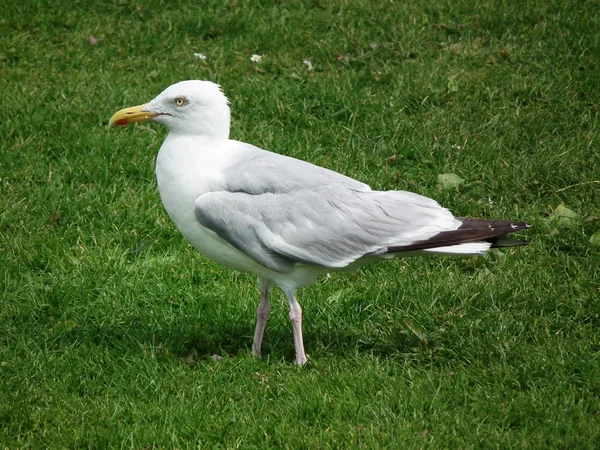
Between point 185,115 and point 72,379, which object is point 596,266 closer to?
point 185,115

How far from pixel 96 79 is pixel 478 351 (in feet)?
15.0

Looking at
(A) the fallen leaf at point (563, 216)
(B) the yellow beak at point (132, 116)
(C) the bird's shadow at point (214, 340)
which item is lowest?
(C) the bird's shadow at point (214, 340)

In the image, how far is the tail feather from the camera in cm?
511

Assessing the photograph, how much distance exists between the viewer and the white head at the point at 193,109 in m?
5.28

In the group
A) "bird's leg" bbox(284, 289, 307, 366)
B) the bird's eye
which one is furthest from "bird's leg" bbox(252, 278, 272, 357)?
the bird's eye

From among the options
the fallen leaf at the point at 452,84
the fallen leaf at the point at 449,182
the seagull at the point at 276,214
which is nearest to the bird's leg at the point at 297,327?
the seagull at the point at 276,214

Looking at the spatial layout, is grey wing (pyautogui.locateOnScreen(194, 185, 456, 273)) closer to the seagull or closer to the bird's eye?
the seagull

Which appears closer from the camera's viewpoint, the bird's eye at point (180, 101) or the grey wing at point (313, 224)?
the grey wing at point (313, 224)

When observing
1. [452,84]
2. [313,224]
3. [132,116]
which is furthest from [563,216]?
[132,116]

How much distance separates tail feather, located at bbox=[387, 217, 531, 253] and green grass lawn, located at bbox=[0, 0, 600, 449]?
19.9 inches

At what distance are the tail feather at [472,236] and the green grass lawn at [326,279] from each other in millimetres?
507

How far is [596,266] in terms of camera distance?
5996mm

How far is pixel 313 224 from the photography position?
520cm

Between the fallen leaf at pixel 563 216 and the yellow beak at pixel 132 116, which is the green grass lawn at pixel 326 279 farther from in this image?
the yellow beak at pixel 132 116
